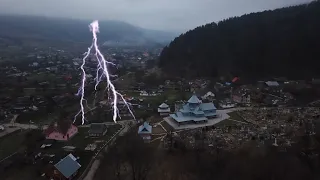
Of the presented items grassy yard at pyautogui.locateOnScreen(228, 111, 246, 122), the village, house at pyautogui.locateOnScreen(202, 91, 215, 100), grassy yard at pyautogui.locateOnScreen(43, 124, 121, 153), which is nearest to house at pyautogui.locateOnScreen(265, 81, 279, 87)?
the village

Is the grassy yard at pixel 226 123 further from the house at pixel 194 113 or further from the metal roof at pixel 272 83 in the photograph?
the metal roof at pixel 272 83

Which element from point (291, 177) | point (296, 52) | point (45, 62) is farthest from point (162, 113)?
point (45, 62)

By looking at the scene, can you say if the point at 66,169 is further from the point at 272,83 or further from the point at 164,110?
the point at 272,83

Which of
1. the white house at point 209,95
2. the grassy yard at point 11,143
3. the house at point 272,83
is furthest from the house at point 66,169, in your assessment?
the house at point 272,83

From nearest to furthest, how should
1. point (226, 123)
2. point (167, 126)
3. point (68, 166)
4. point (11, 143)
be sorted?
point (68, 166)
point (11, 143)
point (167, 126)
point (226, 123)

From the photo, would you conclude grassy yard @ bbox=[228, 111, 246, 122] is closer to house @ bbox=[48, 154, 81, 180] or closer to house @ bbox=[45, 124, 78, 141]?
house @ bbox=[45, 124, 78, 141]

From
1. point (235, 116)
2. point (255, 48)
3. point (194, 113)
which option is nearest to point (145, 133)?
point (194, 113)
